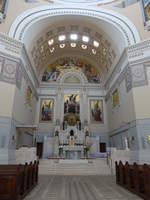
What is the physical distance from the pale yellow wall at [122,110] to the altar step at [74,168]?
13.8ft

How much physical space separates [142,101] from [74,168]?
6.92m

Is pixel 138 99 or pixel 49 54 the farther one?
pixel 49 54

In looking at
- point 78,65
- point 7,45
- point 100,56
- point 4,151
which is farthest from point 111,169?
point 78,65

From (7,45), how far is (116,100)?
1132cm

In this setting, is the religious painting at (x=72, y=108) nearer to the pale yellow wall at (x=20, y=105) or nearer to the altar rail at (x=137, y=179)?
the pale yellow wall at (x=20, y=105)

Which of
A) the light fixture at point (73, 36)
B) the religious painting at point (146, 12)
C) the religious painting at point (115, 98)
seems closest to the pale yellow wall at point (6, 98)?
the religious painting at point (115, 98)

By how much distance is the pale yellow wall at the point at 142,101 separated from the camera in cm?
1090

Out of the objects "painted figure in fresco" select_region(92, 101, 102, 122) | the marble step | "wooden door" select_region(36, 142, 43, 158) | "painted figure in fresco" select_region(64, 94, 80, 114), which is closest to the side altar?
"painted figure in fresco" select_region(64, 94, 80, 114)

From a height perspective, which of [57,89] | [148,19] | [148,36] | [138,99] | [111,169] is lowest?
[111,169]

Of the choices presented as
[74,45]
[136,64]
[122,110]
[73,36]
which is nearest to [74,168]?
[122,110]

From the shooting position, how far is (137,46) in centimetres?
1245

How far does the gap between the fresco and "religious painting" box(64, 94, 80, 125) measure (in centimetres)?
333

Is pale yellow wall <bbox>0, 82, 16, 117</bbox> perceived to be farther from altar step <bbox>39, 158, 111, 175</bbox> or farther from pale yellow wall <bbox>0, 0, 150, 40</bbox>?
pale yellow wall <bbox>0, 0, 150, 40</bbox>

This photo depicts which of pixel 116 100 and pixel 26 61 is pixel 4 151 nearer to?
pixel 26 61
